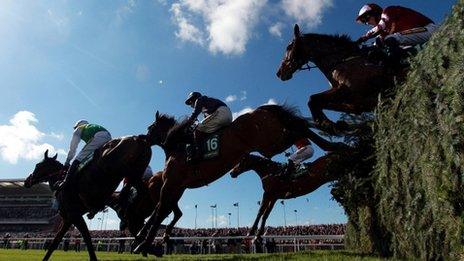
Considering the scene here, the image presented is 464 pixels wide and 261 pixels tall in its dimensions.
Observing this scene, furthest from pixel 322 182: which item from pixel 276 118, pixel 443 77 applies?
pixel 443 77

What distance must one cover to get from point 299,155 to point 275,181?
6.35ft

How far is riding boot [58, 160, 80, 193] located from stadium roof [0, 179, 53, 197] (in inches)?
2130

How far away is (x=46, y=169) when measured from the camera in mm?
9312

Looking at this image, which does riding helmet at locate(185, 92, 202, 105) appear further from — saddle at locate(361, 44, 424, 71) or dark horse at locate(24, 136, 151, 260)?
saddle at locate(361, 44, 424, 71)

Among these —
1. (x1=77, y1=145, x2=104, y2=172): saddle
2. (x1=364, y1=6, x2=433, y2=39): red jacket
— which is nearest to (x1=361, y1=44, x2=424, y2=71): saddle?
(x1=364, y1=6, x2=433, y2=39): red jacket

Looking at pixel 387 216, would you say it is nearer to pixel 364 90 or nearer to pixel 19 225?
pixel 364 90

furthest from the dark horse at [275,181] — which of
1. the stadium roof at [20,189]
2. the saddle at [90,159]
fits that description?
the stadium roof at [20,189]

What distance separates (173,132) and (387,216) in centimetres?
457

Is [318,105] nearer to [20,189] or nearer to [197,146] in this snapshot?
[197,146]

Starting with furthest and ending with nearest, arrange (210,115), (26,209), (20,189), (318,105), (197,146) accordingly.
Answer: (26,209) < (20,189) < (210,115) < (197,146) < (318,105)

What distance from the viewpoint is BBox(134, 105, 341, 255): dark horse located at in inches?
288

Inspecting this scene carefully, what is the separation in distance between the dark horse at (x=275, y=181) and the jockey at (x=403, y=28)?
11.6ft

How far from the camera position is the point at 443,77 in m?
3.30

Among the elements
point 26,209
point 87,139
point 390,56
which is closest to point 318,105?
point 390,56
